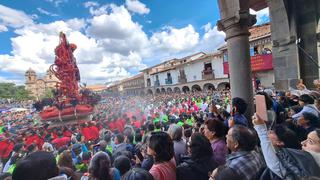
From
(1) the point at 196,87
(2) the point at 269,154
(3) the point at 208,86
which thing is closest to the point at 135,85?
(1) the point at 196,87

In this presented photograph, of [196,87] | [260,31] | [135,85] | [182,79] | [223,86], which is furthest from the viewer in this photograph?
[135,85]

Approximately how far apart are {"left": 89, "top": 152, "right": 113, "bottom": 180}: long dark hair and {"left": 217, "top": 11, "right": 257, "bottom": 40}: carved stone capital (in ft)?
10.2

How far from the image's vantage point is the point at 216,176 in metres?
1.68

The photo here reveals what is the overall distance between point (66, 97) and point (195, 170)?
678 inches

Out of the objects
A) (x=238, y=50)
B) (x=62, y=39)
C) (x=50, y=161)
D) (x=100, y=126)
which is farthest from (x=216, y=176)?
(x=62, y=39)

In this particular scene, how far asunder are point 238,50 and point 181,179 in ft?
8.83

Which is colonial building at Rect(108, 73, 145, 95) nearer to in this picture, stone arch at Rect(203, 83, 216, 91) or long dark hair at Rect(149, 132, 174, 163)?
stone arch at Rect(203, 83, 216, 91)

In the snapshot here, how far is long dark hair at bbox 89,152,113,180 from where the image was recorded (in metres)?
2.22

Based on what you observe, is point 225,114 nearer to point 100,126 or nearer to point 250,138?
point 250,138

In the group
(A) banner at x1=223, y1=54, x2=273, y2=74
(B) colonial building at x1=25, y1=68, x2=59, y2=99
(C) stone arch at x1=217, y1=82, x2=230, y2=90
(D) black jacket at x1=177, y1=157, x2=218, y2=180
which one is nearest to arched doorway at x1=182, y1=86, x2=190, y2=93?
(C) stone arch at x1=217, y1=82, x2=230, y2=90

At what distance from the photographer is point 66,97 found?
17.3 m

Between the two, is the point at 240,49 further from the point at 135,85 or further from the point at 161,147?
the point at 135,85

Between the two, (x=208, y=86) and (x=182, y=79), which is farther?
(x=182, y=79)

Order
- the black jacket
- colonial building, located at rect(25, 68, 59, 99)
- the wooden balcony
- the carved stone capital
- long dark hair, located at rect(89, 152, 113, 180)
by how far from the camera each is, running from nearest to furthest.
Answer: the black jacket
long dark hair, located at rect(89, 152, 113, 180)
the carved stone capital
the wooden balcony
colonial building, located at rect(25, 68, 59, 99)
